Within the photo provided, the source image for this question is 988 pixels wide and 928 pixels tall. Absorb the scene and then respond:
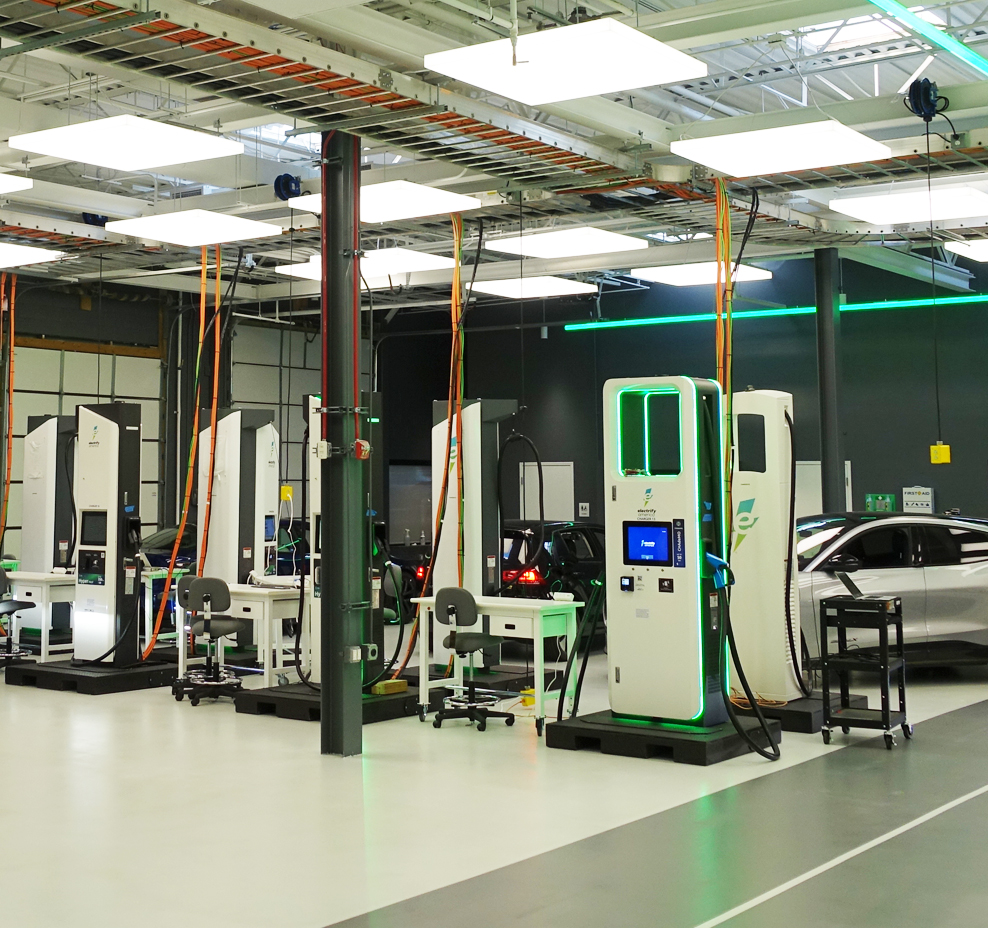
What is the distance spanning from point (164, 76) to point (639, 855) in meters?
4.58

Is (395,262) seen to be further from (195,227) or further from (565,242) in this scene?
(195,227)

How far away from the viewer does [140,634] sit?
38.5 feet

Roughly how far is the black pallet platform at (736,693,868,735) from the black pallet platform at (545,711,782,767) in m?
0.37

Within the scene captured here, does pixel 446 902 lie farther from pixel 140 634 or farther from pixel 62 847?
pixel 140 634

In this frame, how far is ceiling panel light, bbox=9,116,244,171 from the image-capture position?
6.35 m

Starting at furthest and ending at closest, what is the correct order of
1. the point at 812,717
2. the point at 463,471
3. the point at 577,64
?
the point at 463,471, the point at 812,717, the point at 577,64

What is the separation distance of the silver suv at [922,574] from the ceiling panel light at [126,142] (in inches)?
232

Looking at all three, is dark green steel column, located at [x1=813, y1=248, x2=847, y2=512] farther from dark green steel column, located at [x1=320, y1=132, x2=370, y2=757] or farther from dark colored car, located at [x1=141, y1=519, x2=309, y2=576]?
dark green steel column, located at [x1=320, y1=132, x2=370, y2=757]

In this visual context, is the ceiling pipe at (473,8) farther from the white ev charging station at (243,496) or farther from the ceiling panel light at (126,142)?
the white ev charging station at (243,496)

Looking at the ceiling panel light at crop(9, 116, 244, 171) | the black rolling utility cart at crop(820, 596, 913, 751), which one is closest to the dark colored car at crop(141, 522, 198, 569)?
the ceiling panel light at crop(9, 116, 244, 171)

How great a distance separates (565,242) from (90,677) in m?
5.42

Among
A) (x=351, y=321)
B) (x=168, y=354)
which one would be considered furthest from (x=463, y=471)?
(x=168, y=354)

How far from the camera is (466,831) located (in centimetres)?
595

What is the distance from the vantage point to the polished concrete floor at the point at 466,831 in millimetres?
4781
